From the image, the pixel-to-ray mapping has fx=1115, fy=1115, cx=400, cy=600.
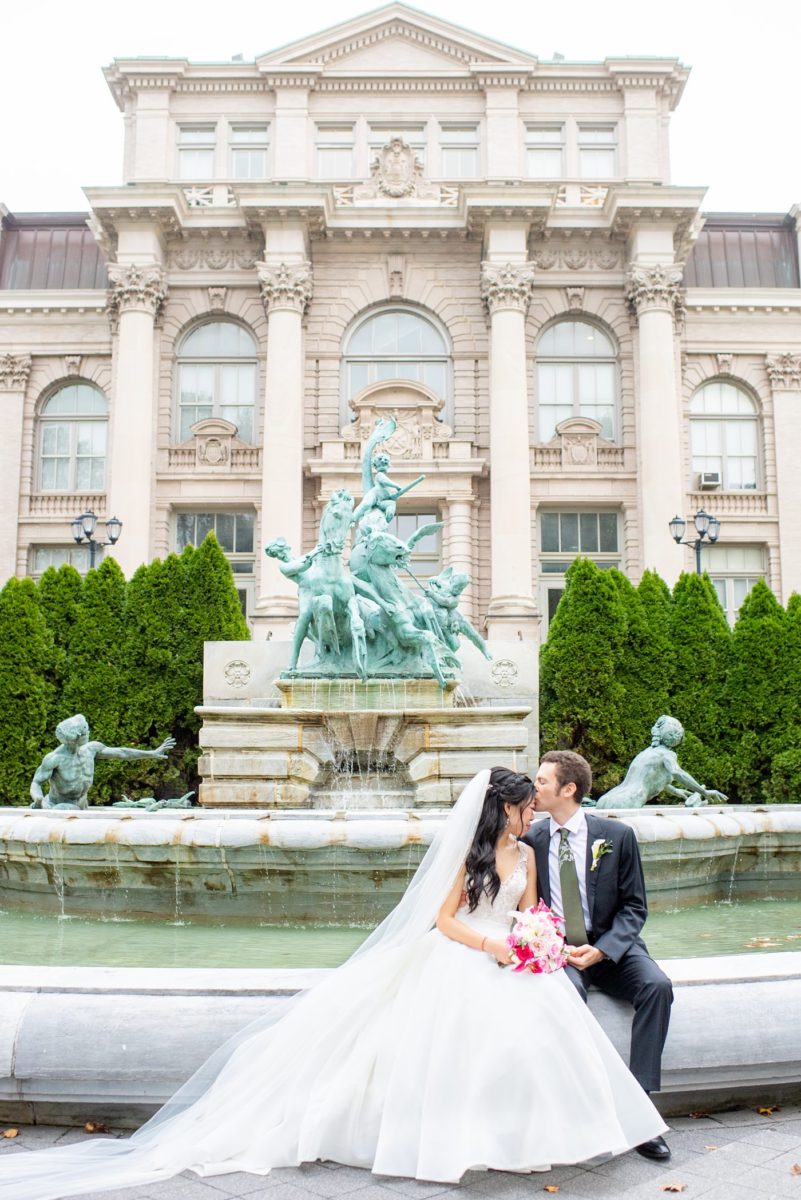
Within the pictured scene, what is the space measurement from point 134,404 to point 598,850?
30.4 meters

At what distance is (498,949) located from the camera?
174 inches

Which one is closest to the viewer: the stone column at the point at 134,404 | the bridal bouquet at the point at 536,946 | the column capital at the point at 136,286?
the bridal bouquet at the point at 536,946

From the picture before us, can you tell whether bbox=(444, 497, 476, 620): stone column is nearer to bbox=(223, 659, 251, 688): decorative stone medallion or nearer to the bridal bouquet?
bbox=(223, 659, 251, 688): decorative stone medallion

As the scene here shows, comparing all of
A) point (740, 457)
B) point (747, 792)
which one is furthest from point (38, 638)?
point (740, 457)

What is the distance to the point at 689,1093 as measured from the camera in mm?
4672

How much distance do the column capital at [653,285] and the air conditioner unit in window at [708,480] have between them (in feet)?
17.4

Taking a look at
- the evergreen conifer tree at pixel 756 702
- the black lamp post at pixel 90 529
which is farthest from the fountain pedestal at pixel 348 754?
the black lamp post at pixel 90 529

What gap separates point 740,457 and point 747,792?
18.3 meters

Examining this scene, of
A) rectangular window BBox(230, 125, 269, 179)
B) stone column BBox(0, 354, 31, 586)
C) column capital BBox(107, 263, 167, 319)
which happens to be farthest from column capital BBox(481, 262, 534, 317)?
stone column BBox(0, 354, 31, 586)

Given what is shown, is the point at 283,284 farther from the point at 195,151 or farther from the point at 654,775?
the point at 654,775

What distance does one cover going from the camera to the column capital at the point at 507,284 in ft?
110

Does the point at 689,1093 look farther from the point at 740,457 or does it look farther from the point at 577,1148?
the point at 740,457

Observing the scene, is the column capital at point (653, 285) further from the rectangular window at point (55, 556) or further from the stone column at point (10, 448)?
the stone column at point (10, 448)

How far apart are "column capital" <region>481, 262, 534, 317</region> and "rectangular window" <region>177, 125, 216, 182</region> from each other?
10.7 metres
